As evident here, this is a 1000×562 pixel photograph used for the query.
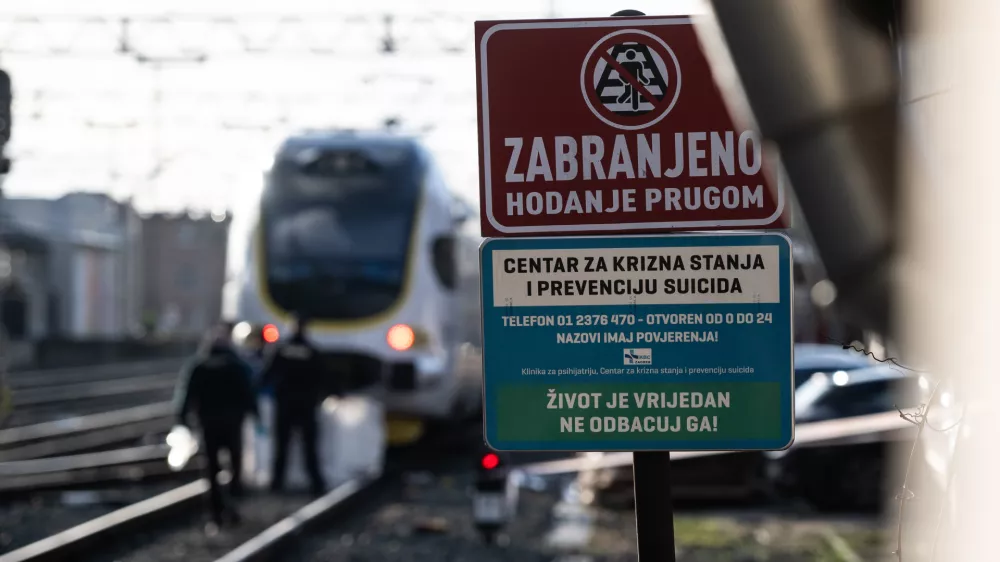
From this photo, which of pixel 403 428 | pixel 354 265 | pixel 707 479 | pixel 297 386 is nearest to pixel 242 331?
pixel 354 265

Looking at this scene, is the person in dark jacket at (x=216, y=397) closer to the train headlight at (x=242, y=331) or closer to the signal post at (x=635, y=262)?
the train headlight at (x=242, y=331)

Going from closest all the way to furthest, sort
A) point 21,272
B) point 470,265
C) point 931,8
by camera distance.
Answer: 1. point 931,8
2. point 470,265
3. point 21,272

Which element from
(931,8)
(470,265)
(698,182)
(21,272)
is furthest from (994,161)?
(21,272)

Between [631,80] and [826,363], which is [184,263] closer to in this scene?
[826,363]

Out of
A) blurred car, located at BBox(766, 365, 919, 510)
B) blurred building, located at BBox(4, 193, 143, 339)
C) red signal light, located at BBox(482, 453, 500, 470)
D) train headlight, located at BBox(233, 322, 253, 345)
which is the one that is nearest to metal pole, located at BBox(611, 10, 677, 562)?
red signal light, located at BBox(482, 453, 500, 470)

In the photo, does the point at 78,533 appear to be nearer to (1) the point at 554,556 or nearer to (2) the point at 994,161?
(1) the point at 554,556

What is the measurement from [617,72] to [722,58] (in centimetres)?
29

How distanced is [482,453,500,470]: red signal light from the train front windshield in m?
6.57

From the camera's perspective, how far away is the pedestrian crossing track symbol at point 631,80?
3.25 metres

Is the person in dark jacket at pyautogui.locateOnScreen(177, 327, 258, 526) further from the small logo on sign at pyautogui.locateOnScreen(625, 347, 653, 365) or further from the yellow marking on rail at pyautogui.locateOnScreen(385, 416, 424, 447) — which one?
the small logo on sign at pyautogui.locateOnScreen(625, 347, 653, 365)

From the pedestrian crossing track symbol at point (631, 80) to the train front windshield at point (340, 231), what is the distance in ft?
45.8

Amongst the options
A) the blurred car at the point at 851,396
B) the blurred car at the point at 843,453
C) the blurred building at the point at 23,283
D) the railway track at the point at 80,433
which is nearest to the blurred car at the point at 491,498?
the blurred car at the point at 843,453

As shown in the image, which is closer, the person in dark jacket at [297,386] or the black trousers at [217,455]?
Answer: the black trousers at [217,455]

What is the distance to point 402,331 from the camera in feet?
56.1
